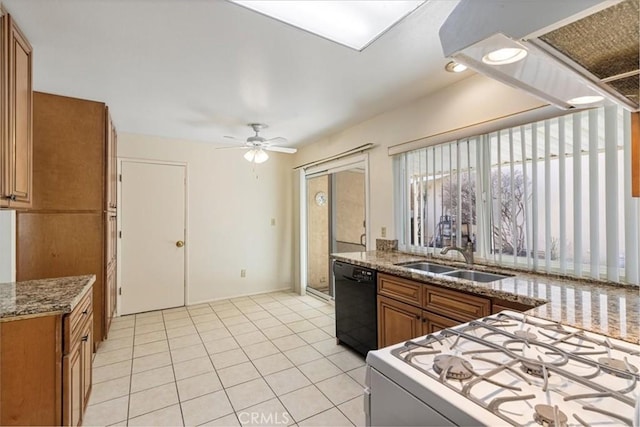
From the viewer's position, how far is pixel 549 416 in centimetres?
59

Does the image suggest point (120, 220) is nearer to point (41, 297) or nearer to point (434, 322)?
point (41, 297)

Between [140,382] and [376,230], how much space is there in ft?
8.31

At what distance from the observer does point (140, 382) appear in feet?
7.62

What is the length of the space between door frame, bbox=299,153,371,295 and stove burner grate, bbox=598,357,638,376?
255cm

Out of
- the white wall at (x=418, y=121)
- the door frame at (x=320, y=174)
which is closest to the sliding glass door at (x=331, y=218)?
the door frame at (x=320, y=174)

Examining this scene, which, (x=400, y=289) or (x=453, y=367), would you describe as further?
(x=400, y=289)

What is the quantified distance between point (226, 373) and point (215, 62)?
2.43 metres

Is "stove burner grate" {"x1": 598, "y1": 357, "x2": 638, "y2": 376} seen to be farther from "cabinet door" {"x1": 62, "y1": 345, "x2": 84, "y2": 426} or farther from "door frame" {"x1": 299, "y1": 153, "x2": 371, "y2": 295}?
"door frame" {"x1": 299, "y1": 153, "x2": 371, "y2": 295}

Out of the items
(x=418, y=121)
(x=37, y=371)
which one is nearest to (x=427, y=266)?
(x=418, y=121)

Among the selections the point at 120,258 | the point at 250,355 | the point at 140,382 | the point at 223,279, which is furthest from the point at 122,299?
the point at 250,355

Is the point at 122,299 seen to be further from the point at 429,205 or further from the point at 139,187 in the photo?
the point at 429,205

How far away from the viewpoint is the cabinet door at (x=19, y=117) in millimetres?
1615

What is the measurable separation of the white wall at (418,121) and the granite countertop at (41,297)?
8.49 ft

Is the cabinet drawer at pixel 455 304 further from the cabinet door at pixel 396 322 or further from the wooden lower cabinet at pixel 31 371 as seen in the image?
the wooden lower cabinet at pixel 31 371
